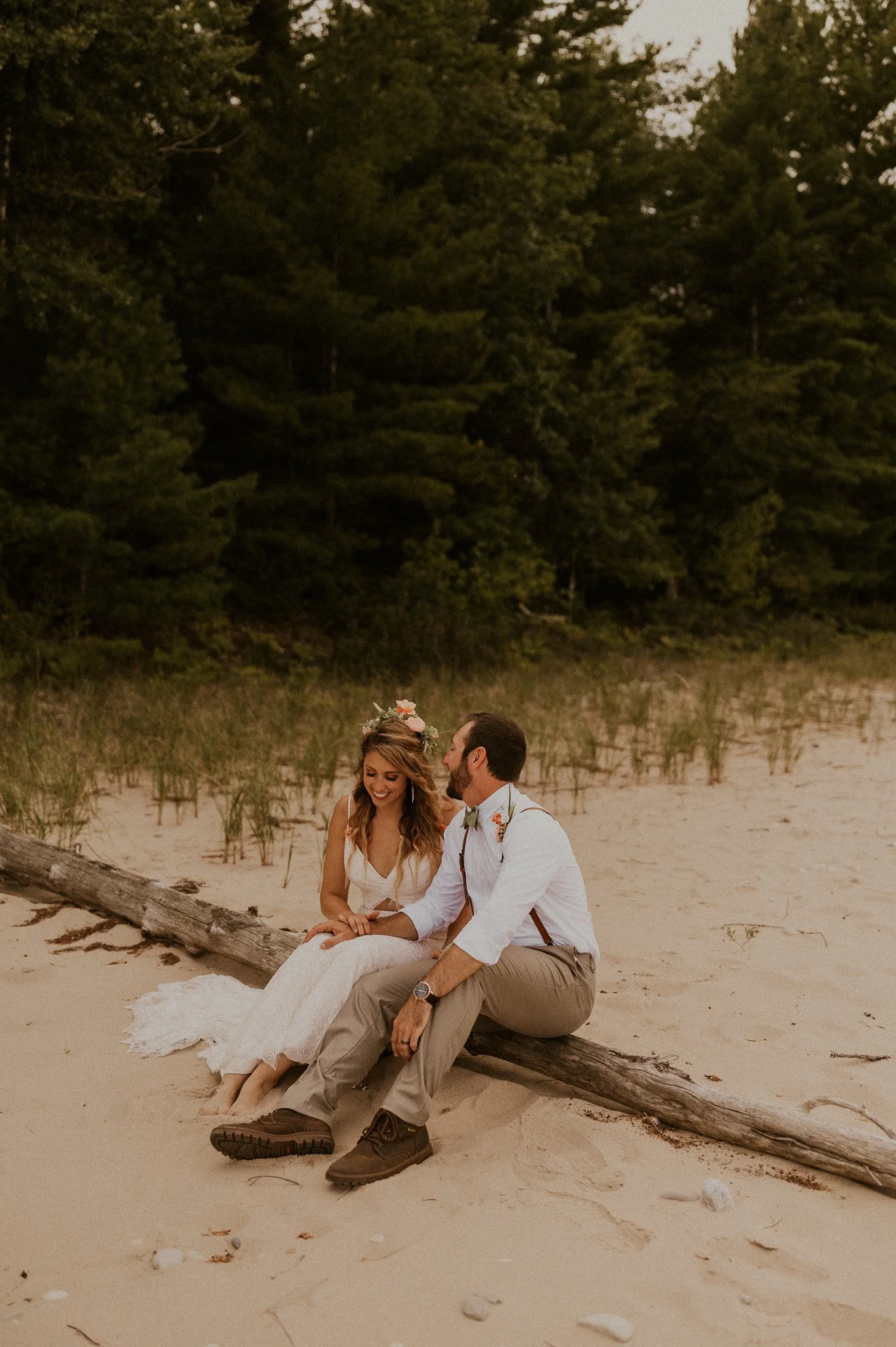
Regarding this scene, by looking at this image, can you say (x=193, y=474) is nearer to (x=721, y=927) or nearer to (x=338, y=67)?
(x=338, y=67)

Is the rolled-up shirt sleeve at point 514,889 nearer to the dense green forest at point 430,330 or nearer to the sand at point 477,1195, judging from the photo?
the sand at point 477,1195

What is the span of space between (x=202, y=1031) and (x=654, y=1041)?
166 cm

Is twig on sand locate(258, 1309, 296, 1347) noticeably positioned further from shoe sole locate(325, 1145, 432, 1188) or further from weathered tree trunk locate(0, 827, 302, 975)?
weathered tree trunk locate(0, 827, 302, 975)

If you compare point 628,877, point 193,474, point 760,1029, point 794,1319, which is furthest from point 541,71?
point 794,1319

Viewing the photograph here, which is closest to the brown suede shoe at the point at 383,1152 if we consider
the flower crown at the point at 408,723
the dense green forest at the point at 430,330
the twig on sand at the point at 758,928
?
the flower crown at the point at 408,723

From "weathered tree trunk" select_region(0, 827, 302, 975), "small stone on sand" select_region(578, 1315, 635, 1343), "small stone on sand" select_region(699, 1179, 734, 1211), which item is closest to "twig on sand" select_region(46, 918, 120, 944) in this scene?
"weathered tree trunk" select_region(0, 827, 302, 975)

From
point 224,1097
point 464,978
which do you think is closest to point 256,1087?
point 224,1097

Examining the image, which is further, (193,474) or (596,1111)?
(193,474)

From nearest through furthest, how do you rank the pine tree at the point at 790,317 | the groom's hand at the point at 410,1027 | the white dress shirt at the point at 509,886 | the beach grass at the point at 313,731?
the groom's hand at the point at 410,1027
the white dress shirt at the point at 509,886
the beach grass at the point at 313,731
the pine tree at the point at 790,317

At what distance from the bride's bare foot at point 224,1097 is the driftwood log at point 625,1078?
646mm

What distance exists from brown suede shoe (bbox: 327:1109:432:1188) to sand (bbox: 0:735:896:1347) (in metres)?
0.04

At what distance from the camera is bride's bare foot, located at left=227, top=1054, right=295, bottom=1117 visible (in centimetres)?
375

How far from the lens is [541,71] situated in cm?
2186

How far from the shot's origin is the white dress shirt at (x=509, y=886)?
11.7 ft
